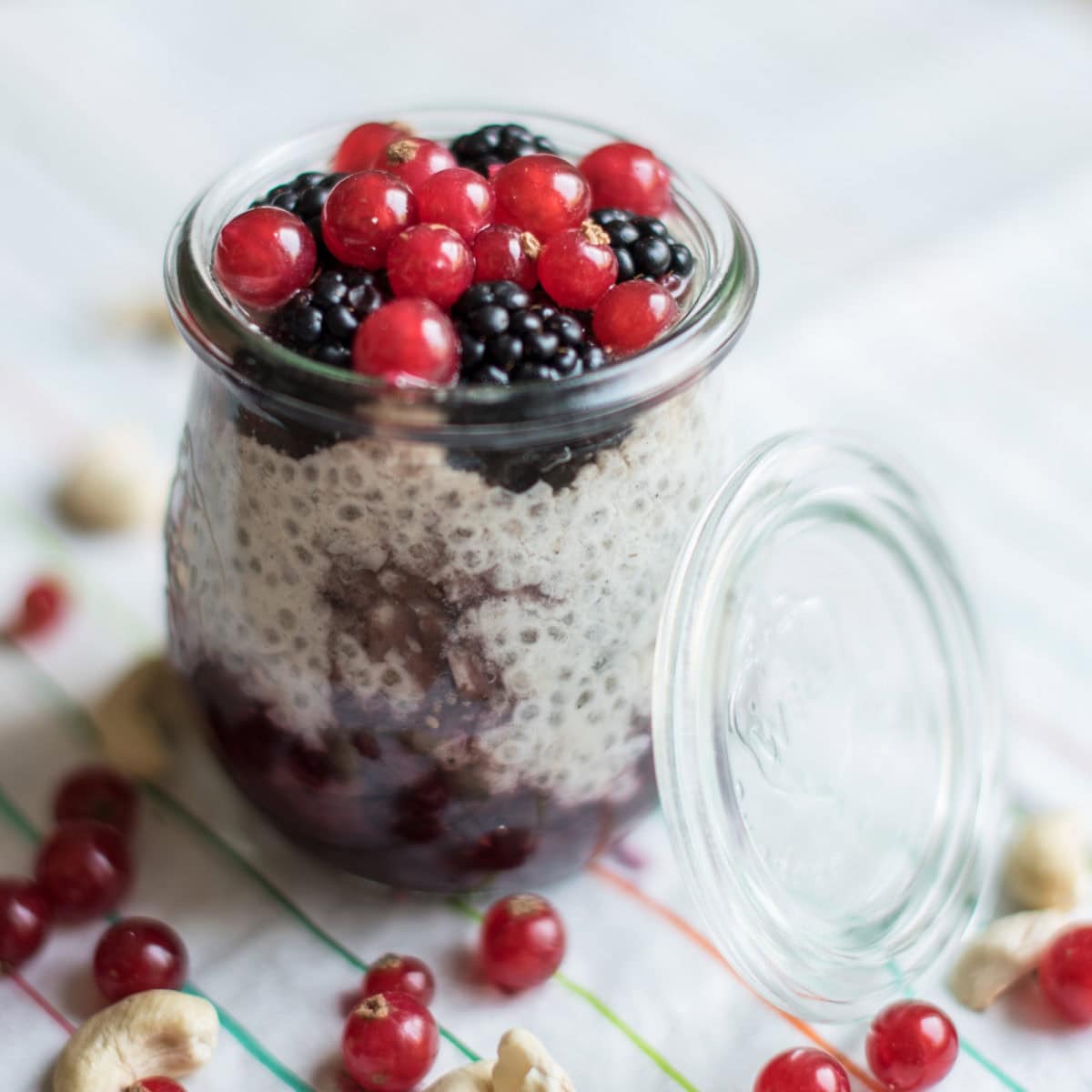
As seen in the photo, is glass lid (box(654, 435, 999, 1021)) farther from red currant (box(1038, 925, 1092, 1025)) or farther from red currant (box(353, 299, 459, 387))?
red currant (box(353, 299, 459, 387))

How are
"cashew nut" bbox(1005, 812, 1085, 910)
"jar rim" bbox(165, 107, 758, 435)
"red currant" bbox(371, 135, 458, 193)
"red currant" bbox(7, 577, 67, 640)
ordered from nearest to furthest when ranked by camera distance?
1. "jar rim" bbox(165, 107, 758, 435)
2. "red currant" bbox(371, 135, 458, 193)
3. "cashew nut" bbox(1005, 812, 1085, 910)
4. "red currant" bbox(7, 577, 67, 640)

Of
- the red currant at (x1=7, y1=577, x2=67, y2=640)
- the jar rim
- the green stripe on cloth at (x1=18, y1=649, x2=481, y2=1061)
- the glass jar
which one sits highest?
the jar rim

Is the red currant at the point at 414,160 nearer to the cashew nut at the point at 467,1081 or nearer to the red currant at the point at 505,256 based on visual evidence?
the red currant at the point at 505,256

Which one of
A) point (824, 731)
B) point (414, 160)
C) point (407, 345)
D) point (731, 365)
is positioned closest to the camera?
point (407, 345)

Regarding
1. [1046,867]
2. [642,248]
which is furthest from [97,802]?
[1046,867]

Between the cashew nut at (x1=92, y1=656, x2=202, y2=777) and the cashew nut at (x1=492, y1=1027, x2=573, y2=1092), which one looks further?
the cashew nut at (x1=92, y1=656, x2=202, y2=777)

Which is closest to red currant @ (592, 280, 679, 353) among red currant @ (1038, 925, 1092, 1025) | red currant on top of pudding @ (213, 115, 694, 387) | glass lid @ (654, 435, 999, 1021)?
red currant on top of pudding @ (213, 115, 694, 387)

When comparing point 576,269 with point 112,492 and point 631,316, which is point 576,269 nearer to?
point 631,316
